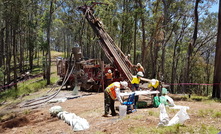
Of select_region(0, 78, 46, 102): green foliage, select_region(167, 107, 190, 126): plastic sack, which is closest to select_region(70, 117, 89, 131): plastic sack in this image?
select_region(167, 107, 190, 126): plastic sack

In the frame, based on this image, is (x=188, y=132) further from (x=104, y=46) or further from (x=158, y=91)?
(x=104, y=46)

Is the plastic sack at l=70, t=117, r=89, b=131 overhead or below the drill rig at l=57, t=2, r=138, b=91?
below

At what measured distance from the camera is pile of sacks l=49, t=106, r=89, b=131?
5.76 m

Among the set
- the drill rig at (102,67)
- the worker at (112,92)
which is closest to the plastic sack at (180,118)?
the worker at (112,92)

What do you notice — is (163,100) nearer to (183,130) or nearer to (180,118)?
(180,118)

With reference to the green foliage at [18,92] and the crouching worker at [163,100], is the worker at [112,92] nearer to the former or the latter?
the crouching worker at [163,100]

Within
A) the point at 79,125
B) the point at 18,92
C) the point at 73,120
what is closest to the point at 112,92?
the point at 73,120

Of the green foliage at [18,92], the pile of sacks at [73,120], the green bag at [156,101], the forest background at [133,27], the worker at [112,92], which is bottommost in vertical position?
the green foliage at [18,92]

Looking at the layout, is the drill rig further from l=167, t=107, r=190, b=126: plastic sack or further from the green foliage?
l=167, t=107, r=190, b=126: plastic sack

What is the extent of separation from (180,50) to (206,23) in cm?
592

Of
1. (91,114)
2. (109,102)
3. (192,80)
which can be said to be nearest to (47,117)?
(91,114)

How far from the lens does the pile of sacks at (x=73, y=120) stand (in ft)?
18.9

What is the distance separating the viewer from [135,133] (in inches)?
187

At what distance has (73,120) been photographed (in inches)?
247
